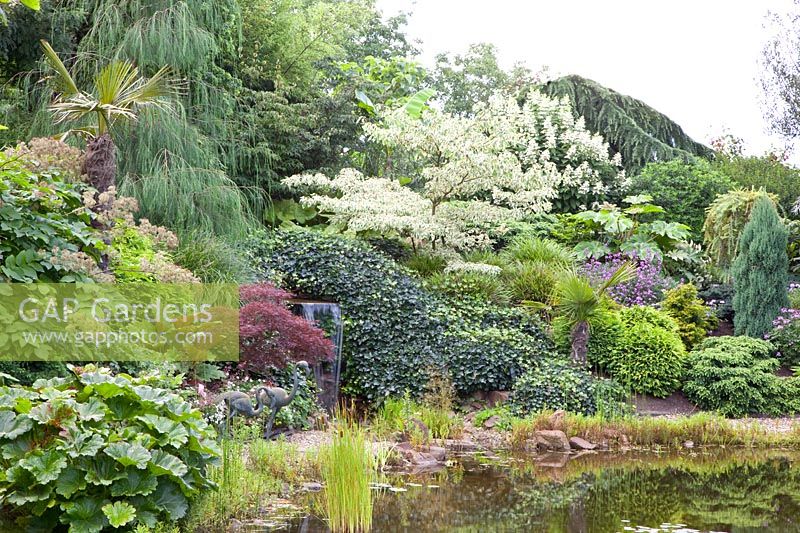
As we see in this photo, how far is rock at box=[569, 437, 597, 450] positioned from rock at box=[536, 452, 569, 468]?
379 mm

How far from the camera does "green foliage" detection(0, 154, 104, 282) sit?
6.33 m

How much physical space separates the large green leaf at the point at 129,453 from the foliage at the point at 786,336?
10652mm

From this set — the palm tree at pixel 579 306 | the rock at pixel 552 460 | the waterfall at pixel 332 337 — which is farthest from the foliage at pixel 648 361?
the waterfall at pixel 332 337

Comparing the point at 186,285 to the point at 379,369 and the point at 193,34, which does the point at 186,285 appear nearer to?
the point at 379,369

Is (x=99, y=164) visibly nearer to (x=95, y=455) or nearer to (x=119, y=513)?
(x=95, y=455)

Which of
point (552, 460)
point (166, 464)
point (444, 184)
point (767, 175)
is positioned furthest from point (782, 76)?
point (166, 464)

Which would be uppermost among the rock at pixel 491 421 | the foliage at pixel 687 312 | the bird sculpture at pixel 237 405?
the foliage at pixel 687 312

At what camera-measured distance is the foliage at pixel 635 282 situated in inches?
524

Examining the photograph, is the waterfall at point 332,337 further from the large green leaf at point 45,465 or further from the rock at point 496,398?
the large green leaf at point 45,465

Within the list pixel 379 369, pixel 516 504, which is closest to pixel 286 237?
pixel 379 369

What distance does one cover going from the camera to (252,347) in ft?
28.8

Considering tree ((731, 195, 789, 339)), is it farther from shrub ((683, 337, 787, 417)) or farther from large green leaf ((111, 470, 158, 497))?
large green leaf ((111, 470, 158, 497))

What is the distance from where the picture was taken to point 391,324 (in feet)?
35.4

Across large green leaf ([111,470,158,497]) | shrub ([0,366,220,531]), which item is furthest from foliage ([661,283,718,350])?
large green leaf ([111,470,158,497])
